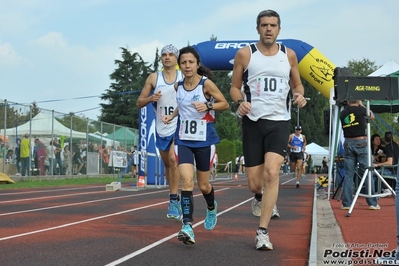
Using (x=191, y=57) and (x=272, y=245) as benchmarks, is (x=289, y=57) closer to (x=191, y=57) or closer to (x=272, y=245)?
(x=191, y=57)

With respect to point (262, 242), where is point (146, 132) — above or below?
above

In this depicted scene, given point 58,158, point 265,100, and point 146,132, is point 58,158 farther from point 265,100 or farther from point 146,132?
point 265,100

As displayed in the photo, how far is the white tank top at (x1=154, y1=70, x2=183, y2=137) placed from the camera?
9.09 m

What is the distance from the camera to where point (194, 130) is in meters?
7.45

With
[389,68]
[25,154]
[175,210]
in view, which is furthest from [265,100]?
[25,154]

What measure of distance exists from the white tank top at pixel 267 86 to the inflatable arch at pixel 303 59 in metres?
13.9

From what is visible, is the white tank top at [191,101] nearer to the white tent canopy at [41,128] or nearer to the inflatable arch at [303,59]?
the inflatable arch at [303,59]

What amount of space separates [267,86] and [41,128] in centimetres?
2363

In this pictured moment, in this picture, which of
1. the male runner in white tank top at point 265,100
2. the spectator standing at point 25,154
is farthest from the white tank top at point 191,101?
the spectator standing at point 25,154

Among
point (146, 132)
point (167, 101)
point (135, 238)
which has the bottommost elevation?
point (135, 238)

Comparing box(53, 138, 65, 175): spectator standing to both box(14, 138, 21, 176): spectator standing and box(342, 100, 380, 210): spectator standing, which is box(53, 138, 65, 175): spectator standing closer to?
box(14, 138, 21, 176): spectator standing

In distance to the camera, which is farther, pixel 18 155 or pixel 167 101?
pixel 18 155

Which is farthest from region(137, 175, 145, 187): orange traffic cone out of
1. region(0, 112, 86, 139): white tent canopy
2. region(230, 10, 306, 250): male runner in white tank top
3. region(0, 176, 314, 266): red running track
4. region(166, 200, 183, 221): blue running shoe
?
region(230, 10, 306, 250): male runner in white tank top

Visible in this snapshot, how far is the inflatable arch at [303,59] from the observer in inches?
826
